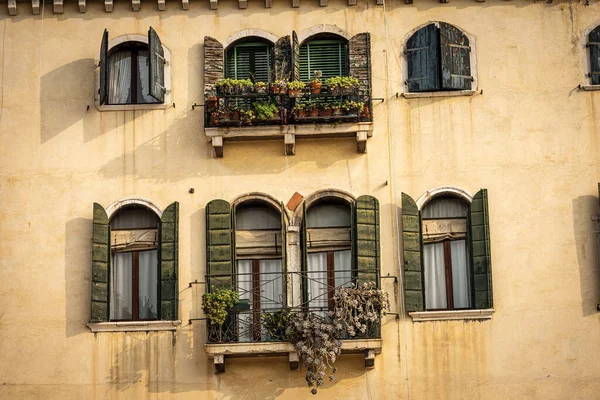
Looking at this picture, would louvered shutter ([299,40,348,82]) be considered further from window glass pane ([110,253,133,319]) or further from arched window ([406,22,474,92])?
window glass pane ([110,253,133,319])

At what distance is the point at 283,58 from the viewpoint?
23.5 m

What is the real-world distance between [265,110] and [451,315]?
15.0 feet

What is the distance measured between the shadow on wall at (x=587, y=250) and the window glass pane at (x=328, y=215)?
12.7 feet

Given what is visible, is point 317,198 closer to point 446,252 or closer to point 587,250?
point 446,252

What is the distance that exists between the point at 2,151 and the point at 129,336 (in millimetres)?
3907

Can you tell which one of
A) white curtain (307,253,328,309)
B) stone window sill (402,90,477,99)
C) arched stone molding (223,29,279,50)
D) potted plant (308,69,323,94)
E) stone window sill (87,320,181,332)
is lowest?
stone window sill (87,320,181,332)

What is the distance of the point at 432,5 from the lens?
23953mm

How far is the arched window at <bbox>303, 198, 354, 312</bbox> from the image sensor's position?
2286 cm

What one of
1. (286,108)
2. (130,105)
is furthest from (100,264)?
(286,108)

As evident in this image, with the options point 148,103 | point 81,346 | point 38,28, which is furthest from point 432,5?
point 81,346

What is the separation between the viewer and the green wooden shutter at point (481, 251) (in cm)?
2252

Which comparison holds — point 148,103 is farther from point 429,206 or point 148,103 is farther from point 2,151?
point 429,206

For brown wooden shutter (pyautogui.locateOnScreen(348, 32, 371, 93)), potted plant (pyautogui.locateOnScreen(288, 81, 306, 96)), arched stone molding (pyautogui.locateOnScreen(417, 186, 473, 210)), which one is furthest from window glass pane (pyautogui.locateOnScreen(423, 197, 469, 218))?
potted plant (pyautogui.locateOnScreen(288, 81, 306, 96))

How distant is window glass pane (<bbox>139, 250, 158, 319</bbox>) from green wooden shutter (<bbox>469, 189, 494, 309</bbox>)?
5329mm
